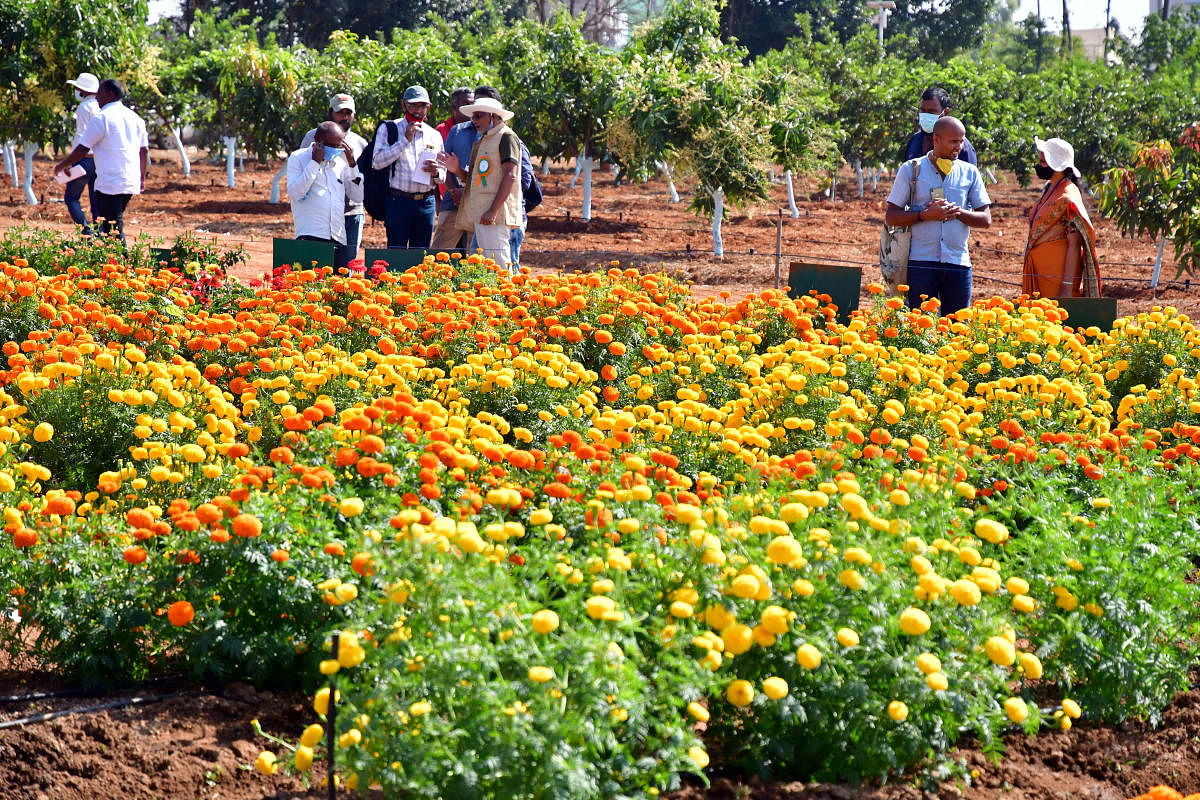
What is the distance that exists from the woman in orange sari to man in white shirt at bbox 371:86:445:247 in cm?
408

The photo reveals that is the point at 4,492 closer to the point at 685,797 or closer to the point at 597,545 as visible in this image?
the point at 597,545

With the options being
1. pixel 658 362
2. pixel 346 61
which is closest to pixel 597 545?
pixel 658 362

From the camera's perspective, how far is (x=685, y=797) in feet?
8.95

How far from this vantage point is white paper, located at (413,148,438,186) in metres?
8.55

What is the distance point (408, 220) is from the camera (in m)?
8.98

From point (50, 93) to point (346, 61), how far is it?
22.6 ft

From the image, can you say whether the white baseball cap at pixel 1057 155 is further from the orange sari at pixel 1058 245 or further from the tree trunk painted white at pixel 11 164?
the tree trunk painted white at pixel 11 164

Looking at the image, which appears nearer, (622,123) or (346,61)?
(622,123)

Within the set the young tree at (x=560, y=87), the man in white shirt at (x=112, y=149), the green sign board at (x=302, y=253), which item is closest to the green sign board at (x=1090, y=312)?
the green sign board at (x=302, y=253)

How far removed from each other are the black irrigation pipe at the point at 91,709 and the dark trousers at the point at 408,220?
6.08m

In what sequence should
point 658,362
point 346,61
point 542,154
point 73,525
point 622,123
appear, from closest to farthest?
point 73,525
point 658,362
point 622,123
point 542,154
point 346,61

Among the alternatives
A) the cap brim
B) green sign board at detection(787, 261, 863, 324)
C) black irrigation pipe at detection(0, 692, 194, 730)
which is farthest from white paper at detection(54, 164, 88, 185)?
black irrigation pipe at detection(0, 692, 194, 730)

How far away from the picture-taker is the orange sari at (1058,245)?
7.25m

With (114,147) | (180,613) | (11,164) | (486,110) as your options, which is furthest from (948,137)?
(11,164)
